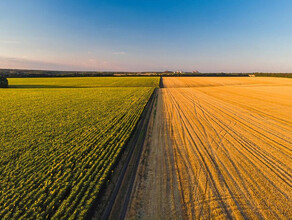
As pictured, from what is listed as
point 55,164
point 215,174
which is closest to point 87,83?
point 55,164

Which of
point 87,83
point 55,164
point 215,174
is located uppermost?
point 87,83

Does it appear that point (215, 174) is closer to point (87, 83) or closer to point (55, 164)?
point (55, 164)

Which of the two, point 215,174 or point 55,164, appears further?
point 55,164

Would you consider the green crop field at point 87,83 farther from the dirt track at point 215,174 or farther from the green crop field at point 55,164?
the green crop field at point 55,164

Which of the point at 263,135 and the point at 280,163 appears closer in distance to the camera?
the point at 280,163

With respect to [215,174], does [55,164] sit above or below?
above

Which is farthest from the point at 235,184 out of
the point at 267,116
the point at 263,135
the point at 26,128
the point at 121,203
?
the point at 26,128

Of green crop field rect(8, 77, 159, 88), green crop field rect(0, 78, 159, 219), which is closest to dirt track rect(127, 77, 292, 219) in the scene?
green crop field rect(0, 78, 159, 219)

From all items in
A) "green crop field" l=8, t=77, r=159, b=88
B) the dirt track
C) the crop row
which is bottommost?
the dirt track

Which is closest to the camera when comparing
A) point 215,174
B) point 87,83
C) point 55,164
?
point 215,174

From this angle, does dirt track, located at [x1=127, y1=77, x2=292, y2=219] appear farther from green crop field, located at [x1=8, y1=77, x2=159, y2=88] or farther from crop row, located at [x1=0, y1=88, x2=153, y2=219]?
green crop field, located at [x1=8, y1=77, x2=159, y2=88]

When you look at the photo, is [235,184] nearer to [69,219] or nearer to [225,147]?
[225,147]
